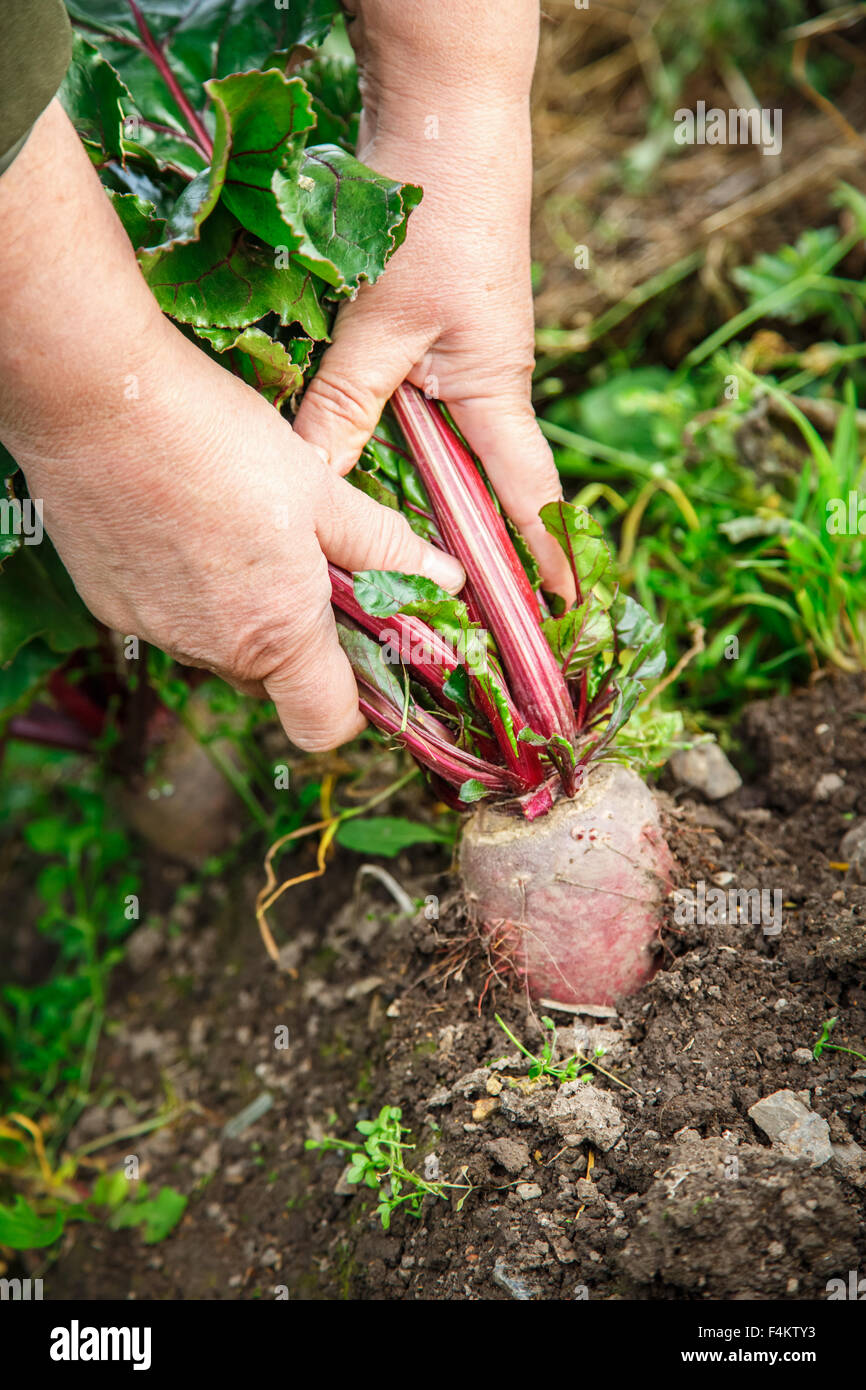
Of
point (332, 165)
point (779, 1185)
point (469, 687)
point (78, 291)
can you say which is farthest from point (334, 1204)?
point (332, 165)

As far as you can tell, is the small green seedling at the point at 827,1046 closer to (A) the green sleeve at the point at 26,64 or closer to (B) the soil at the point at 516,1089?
(B) the soil at the point at 516,1089

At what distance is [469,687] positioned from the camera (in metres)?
1.68

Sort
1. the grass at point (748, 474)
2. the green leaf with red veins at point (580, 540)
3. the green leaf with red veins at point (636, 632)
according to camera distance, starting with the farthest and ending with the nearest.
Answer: the grass at point (748, 474) < the green leaf with red veins at point (636, 632) < the green leaf with red veins at point (580, 540)

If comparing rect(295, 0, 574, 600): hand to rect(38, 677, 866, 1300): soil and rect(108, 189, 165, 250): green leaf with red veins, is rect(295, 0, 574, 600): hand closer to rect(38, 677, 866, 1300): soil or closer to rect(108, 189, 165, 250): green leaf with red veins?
rect(108, 189, 165, 250): green leaf with red veins

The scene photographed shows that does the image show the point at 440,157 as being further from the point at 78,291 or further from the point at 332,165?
the point at 78,291

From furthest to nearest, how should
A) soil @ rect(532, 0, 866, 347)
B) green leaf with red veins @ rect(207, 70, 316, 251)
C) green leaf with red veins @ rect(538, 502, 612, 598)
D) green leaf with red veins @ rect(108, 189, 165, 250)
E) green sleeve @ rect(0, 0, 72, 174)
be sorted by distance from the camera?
soil @ rect(532, 0, 866, 347) < green leaf with red veins @ rect(538, 502, 612, 598) < green leaf with red veins @ rect(108, 189, 165, 250) < green leaf with red veins @ rect(207, 70, 316, 251) < green sleeve @ rect(0, 0, 72, 174)

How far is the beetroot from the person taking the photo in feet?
5.51

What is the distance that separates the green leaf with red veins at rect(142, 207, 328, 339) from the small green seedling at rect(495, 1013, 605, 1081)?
4.04 ft

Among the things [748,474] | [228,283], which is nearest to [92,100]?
[228,283]

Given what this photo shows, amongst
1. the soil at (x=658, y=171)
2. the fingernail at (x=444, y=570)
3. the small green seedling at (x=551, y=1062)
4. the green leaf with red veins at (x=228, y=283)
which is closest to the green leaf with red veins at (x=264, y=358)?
the green leaf with red veins at (x=228, y=283)

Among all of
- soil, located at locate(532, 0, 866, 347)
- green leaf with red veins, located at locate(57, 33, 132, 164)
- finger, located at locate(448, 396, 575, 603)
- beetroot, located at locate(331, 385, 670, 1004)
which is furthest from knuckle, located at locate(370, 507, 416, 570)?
soil, located at locate(532, 0, 866, 347)

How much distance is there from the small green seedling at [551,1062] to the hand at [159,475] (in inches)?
25.1

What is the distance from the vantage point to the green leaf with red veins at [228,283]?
145 cm
